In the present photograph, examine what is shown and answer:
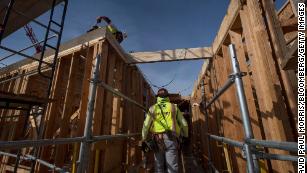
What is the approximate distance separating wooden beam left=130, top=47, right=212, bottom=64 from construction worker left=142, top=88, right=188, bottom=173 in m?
2.36

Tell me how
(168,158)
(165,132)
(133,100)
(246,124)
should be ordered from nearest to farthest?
1. (246,124)
2. (168,158)
3. (165,132)
4. (133,100)

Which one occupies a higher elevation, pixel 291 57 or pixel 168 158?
pixel 291 57

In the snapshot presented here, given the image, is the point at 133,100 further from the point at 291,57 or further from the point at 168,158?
the point at 291,57

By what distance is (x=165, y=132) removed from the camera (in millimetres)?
3408

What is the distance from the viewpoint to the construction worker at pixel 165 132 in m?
3.28

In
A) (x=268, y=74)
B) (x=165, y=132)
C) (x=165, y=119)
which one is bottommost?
(x=165, y=132)

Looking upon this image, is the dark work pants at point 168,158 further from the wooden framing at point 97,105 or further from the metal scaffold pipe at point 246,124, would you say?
the metal scaffold pipe at point 246,124

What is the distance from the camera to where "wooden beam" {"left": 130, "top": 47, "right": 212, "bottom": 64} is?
5.51m

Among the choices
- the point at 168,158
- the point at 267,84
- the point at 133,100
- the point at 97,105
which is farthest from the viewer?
the point at 133,100

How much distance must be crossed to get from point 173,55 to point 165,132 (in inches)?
117

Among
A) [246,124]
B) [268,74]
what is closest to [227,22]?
[268,74]

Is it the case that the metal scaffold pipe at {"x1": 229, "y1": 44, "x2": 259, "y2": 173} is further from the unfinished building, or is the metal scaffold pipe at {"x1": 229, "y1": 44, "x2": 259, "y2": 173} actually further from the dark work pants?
the dark work pants

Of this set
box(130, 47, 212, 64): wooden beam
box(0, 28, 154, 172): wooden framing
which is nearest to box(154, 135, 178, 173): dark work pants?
box(0, 28, 154, 172): wooden framing

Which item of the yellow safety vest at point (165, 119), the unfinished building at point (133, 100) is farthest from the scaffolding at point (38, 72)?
the yellow safety vest at point (165, 119)
